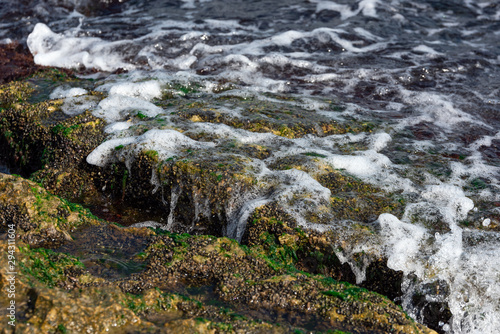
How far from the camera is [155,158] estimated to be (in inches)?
185

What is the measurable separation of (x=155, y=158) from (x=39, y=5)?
10.7 metres

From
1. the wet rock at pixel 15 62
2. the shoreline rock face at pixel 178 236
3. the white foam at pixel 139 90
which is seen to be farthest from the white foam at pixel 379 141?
the wet rock at pixel 15 62

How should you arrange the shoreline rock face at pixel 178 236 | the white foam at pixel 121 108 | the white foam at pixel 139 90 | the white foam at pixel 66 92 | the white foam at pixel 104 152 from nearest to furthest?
the shoreline rock face at pixel 178 236 < the white foam at pixel 104 152 < the white foam at pixel 121 108 < the white foam at pixel 66 92 < the white foam at pixel 139 90

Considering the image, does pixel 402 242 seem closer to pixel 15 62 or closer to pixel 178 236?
pixel 178 236

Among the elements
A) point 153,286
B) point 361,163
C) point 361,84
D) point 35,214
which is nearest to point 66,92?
point 35,214

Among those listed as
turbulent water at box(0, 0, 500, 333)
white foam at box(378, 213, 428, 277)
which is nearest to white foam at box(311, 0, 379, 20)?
turbulent water at box(0, 0, 500, 333)

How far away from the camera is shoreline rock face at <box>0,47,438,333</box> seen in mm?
2435

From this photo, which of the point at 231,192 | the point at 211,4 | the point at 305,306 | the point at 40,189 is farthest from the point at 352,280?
the point at 211,4

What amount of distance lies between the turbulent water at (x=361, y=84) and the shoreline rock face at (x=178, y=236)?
0.19 metres

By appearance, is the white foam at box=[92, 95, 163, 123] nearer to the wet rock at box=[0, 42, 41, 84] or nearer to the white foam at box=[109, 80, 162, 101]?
the white foam at box=[109, 80, 162, 101]

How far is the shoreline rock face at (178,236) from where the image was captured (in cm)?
244

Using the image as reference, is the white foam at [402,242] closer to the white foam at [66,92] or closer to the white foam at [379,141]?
the white foam at [379,141]

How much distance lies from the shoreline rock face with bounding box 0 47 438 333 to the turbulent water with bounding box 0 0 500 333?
0.19 meters

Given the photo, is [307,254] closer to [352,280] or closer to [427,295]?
[352,280]
